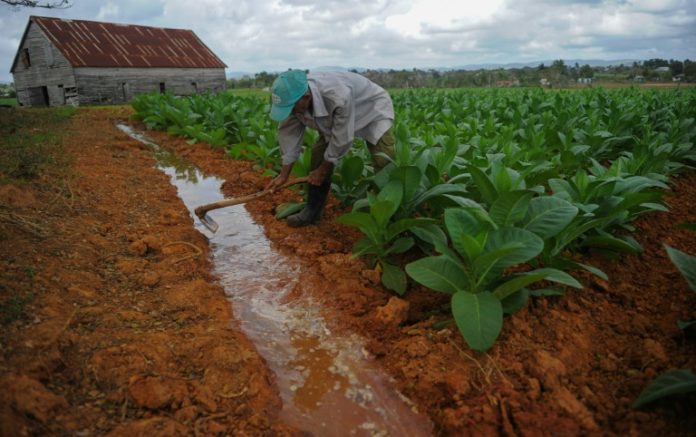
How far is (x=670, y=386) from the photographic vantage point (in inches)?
66.8

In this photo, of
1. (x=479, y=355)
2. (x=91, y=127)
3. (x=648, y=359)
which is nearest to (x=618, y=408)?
(x=648, y=359)

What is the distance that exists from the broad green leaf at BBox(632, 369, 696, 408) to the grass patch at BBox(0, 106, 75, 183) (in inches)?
208

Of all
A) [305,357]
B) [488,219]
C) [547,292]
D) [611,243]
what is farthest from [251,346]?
[611,243]

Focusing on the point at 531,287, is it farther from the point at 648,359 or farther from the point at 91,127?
the point at 91,127

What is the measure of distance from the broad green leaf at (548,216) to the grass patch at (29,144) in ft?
15.6

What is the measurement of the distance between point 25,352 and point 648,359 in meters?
2.93

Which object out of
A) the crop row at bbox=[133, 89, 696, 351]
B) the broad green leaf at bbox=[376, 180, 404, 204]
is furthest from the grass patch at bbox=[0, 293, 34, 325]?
the broad green leaf at bbox=[376, 180, 404, 204]

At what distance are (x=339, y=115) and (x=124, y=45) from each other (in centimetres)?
2341

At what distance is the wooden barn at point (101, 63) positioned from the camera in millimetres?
20391

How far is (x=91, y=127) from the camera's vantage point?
10680 millimetres

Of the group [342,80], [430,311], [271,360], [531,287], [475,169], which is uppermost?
[342,80]

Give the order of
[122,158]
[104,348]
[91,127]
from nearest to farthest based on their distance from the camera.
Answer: [104,348] → [122,158] → [91,127]

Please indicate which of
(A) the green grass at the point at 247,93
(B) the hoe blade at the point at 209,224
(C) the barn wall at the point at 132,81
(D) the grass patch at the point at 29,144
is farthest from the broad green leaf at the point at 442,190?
(C) the barn wall at the point at 132,81

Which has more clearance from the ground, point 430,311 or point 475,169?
point 475,169
